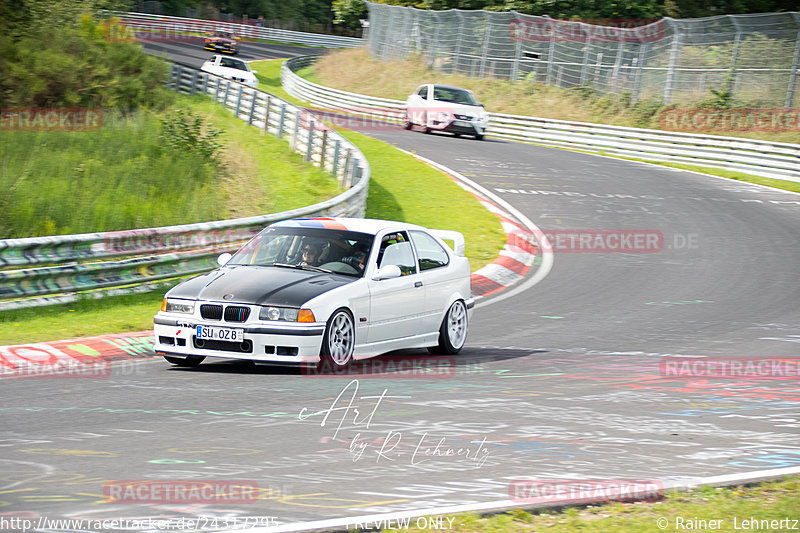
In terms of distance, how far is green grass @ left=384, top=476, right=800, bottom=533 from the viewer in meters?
4.72

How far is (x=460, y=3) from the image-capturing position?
54812 mm

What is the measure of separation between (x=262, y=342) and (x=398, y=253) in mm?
2130

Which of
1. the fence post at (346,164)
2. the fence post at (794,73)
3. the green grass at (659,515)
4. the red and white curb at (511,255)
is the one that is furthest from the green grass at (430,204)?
the fence post at (794,73)

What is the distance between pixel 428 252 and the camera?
10.6m

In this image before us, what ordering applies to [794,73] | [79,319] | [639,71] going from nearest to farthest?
1. [79,319]
2. [794,73]
3. [639,71]

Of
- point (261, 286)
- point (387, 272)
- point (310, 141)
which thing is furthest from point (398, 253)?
point (310, 141)

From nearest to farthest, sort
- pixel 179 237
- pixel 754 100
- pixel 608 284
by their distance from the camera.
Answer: pixel 179 237 → pixel 608 284 → pixel 754 100

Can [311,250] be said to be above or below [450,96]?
below

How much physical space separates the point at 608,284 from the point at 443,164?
12.2 m

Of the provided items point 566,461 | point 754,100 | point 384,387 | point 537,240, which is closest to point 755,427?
point 566,461

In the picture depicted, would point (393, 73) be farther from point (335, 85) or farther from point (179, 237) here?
point (179, 237)

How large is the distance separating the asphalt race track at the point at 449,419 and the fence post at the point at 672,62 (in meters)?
24.9

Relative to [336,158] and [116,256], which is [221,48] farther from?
[116,256]

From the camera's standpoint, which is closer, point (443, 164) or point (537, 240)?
point (537, 240)
